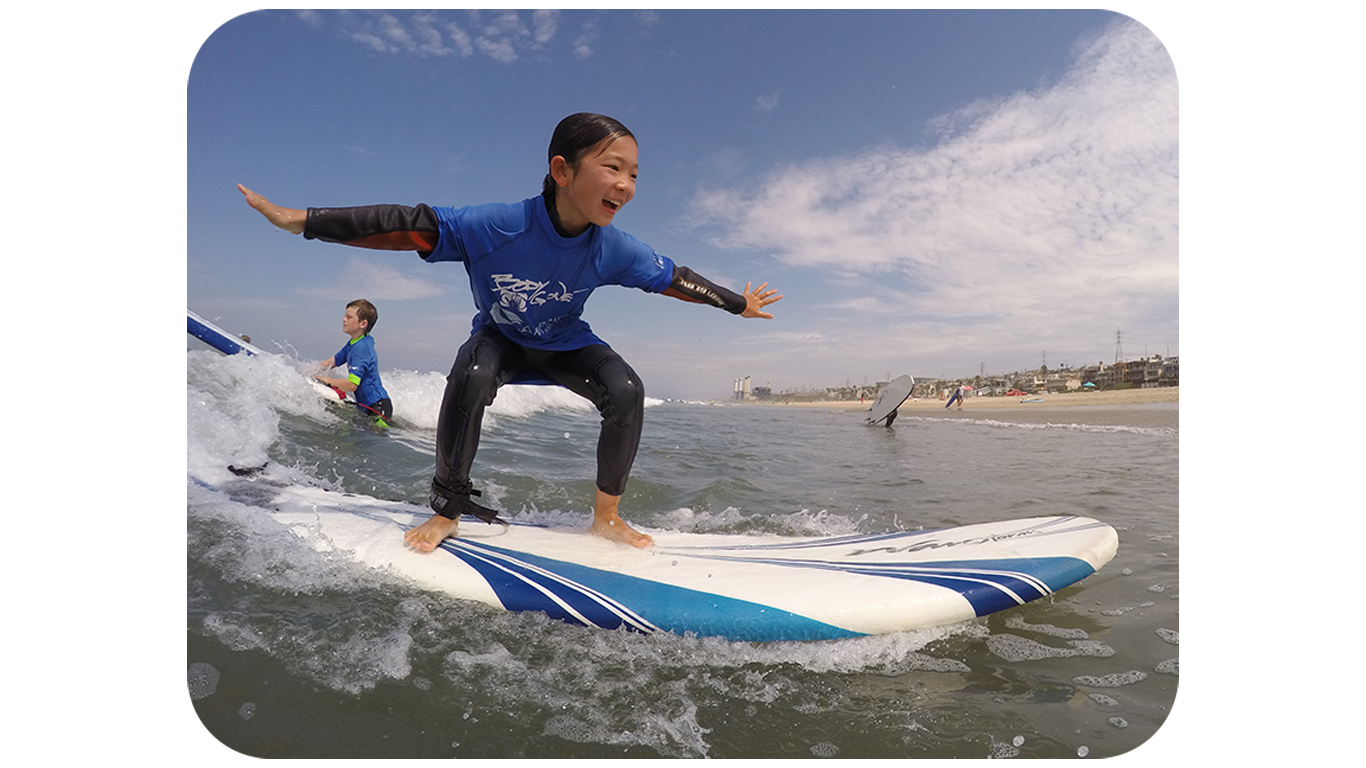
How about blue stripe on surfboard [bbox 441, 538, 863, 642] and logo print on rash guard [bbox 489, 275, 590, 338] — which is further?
logo print on rash guard [bbox 489, 275, 590, 338]

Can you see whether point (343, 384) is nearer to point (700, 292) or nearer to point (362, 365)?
point (362, 365)

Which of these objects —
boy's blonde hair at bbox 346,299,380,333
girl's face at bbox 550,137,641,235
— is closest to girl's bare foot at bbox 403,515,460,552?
girl's face at bbox 550,137,641,235

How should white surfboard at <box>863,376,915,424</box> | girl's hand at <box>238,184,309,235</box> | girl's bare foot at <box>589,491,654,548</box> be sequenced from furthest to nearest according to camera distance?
white surfboard at <box>863,376,915,424</box> → girl's bare foot at <box>589,491,654,548</box> → girl's hand at <box>238,184,309,235</box>

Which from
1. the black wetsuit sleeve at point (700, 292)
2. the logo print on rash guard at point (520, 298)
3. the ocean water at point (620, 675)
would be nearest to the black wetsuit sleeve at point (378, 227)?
the logo print on rash guard at point (520, 298)

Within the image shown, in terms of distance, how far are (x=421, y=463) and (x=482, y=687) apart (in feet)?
15.1

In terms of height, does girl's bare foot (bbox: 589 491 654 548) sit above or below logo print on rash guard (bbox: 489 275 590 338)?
below

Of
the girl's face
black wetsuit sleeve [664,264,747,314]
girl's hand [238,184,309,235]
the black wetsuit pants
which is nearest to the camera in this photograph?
girl's hand [238,184,309,235]

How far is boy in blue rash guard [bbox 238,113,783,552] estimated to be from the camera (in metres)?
2.38


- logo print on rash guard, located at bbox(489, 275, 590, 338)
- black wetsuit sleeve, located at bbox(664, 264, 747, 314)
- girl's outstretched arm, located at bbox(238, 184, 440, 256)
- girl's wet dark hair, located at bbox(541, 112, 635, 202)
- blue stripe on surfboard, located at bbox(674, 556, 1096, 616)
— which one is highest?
girl's wet dark hair, located at bbox(541, 112, 635, 202)

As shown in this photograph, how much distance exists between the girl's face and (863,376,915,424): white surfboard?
40.0ft

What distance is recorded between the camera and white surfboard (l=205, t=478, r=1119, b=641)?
2.01m

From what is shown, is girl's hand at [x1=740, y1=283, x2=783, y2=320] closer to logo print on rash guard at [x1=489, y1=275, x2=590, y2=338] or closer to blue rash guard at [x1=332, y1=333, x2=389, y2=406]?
logo print on rash guard at [x1=489, y1=275, x2=590, y2=338]

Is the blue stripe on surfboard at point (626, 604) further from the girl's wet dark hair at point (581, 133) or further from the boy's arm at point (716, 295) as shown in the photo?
the girl's wet dark hair at point (581, 133)
